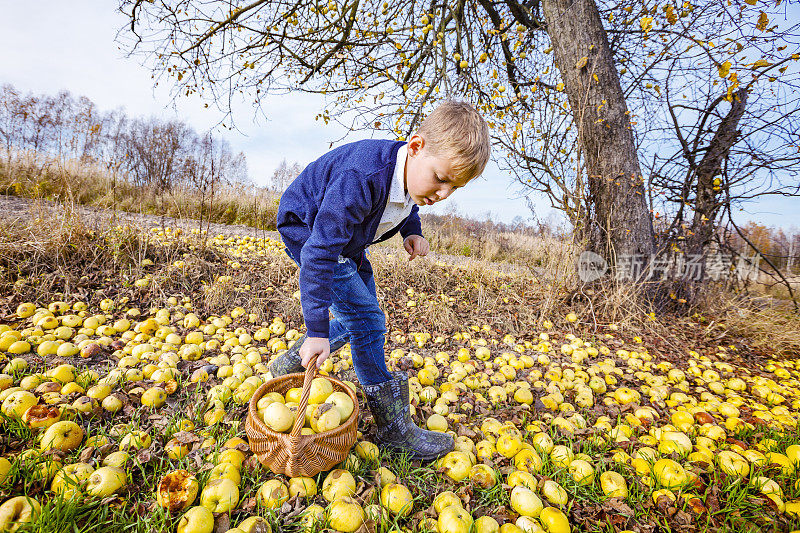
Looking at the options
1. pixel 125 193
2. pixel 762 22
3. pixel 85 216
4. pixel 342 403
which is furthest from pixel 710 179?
pixel 125 193

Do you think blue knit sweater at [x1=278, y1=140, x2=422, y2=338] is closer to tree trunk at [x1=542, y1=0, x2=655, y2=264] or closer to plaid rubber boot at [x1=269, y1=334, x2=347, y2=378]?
plaid rubber boot at [x1=269, y1=334, x2=347, y2=378]

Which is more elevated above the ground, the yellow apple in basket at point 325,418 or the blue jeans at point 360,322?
the blue jeans at point 360,322

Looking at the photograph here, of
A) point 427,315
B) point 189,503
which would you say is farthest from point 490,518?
point 427,315

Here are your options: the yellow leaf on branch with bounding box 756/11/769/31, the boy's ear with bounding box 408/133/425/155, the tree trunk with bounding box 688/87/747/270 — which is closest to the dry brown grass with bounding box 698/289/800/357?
the tree trunk with bounding box 688/87/747/270

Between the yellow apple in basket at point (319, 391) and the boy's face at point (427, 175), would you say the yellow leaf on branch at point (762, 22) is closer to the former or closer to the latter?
the boy's face at point (427, 175)

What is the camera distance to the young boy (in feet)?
4.96

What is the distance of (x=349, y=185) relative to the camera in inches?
61.7

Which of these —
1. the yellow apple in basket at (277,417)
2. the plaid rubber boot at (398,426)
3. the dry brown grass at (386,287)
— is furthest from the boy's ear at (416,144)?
the dry brown grass at (386,287)

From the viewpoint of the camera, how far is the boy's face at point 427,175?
155 cm

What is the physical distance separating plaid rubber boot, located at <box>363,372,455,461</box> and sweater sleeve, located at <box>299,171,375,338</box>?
0.51m

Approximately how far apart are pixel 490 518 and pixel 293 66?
A: 22.2 ft

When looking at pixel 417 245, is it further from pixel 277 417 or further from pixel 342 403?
pixel 277 417

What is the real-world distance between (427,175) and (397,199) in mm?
216

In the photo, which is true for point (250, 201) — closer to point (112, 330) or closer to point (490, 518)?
point (112, 330)
